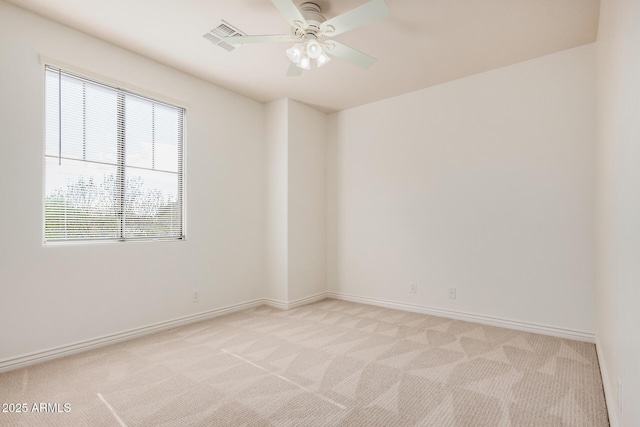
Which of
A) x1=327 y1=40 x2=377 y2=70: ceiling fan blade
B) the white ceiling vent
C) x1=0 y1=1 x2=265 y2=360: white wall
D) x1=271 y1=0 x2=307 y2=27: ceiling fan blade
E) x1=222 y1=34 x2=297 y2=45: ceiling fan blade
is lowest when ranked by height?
x1=0 y1=1 x2=265 y2=360: white wall

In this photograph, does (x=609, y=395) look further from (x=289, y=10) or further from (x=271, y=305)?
(x=271, y=305)

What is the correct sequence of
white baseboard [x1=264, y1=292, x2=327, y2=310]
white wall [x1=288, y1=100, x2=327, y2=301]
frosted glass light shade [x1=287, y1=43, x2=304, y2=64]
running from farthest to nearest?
white wall [x1=288, y1=100, x2=327, y2=301] → white baseboard [x1=264, y1=292, x2=327, y2=310] → frosted glass light shade [x1=287, y1=43, x2=304, y2=64]

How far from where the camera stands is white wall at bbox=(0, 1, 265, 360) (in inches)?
98.3

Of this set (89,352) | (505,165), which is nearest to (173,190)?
(89,352)

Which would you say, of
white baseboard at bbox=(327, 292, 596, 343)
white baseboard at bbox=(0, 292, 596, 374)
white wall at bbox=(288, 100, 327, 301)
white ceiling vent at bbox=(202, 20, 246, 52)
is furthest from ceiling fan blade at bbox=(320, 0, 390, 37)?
white baseboard at bbox=(327, 292, 596, 343)

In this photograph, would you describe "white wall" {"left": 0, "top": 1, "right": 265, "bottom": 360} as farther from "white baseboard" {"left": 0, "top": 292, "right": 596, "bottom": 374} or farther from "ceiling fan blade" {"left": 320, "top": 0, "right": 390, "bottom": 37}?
"ceiling fan blade" {"left": 320, "top": 0, "right": 390, "bottom": 37}

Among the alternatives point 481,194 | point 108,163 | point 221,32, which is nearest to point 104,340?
point 108,163

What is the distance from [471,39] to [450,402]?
9.46 ft

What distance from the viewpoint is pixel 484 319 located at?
3555mm

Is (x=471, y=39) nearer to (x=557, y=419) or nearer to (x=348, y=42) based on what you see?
(x=348, y=42)

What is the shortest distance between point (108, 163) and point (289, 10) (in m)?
2.15

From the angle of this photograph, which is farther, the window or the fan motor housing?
the window

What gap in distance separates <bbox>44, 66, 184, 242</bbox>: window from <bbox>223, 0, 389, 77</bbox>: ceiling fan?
1.49 metres

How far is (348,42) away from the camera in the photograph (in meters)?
2.97
